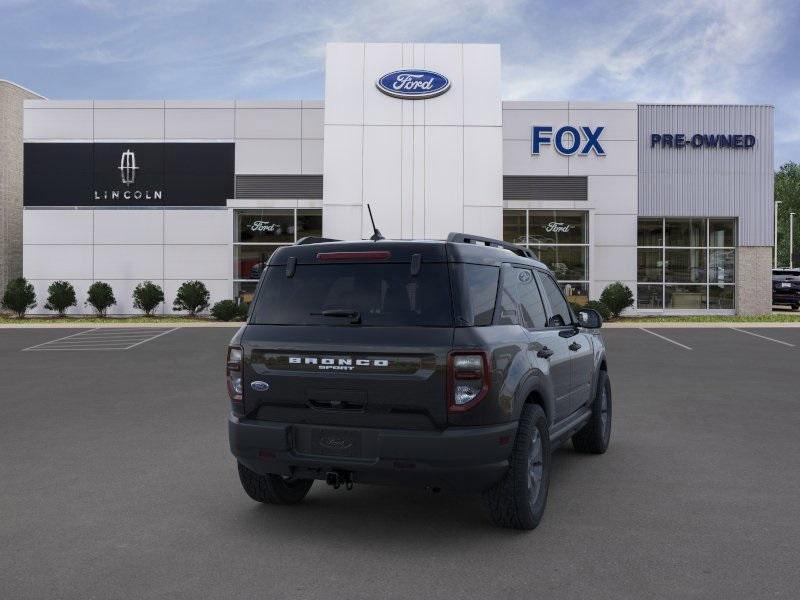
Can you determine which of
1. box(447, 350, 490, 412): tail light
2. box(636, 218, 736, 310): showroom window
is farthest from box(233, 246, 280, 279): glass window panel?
box(447, 350, 490, 412): tail light

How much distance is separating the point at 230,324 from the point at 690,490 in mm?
20596

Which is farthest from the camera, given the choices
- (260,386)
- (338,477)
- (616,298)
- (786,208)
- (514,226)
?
(786,208)

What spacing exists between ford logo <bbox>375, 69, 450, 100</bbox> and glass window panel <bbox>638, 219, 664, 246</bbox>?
31.4 ft

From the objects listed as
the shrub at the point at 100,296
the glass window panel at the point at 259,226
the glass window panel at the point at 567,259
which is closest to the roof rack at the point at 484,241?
the glass window panel at the point at 567,259

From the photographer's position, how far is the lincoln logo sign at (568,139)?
94.1ft

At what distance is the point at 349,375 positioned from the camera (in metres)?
4.47

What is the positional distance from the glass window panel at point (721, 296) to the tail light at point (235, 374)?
1098 inches

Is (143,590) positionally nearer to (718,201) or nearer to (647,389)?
(647,389)

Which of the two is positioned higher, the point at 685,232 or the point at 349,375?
the point at 685,232

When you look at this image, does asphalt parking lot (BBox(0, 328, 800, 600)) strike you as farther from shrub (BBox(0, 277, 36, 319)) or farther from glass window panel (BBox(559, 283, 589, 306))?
shrub (BBox(0, 277, 36, 319))

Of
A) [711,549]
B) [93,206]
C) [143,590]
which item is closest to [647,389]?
[711,549]

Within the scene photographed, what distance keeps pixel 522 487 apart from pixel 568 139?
25667 millimetres

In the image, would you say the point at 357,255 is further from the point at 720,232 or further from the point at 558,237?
the point at 720,232

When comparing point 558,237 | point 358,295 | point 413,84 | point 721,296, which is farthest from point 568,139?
point 358,295
